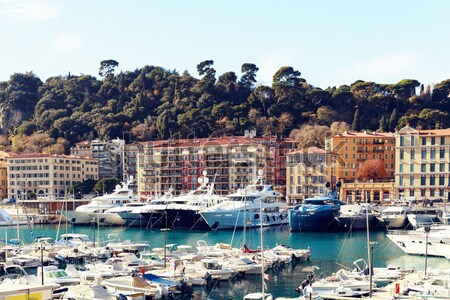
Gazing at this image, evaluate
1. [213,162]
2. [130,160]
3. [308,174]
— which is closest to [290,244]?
[308,174]

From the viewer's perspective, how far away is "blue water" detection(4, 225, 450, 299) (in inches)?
1363

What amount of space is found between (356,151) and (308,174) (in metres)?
8.04

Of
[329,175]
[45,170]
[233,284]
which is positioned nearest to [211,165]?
[329,175]

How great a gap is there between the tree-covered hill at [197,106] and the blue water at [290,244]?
1743 inches

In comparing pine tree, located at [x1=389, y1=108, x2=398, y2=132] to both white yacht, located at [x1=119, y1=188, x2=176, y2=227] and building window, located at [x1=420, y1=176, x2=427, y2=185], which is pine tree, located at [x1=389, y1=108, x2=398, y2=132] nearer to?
building window, located at [x1=420, y1=176, x2=427, y2=185]

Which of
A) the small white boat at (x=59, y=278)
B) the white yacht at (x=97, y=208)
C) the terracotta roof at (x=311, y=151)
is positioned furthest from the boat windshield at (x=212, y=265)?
the terracotta roof at (x=311, y=151)

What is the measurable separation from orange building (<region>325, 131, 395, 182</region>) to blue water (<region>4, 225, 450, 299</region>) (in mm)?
24156

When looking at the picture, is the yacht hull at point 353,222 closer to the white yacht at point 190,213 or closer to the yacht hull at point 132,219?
the white yacht at point 190,213

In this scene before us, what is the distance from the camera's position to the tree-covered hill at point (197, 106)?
116m

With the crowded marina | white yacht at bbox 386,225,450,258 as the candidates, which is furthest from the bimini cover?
→ white yacht at bbox 386,225,450,258

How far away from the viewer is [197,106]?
12506cm

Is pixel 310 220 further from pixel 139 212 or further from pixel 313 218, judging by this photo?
pixel 139 212

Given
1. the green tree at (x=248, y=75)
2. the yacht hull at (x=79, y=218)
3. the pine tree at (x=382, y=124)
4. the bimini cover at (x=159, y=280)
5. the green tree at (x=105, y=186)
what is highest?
the green tree at (x=248, y=75)

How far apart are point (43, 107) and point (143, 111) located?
21383 millimetres
